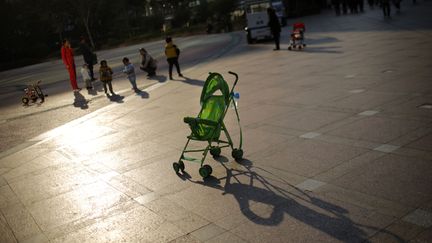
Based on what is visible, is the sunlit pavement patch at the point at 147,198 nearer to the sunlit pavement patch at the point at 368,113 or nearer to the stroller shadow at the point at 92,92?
the sunlit pavement patch at the point at 368,113

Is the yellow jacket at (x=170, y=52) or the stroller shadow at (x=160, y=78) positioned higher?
the yellow jacket at (x=170, y=52)

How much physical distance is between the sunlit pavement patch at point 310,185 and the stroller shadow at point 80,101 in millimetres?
10075

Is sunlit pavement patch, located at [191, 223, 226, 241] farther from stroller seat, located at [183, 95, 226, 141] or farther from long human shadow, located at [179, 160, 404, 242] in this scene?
stroller seat, located at [183, 95, 226, 141]

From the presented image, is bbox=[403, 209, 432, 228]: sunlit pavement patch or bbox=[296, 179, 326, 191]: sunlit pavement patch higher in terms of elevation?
bbox=[403, 209, 432, 228]: sunlit pavement patch

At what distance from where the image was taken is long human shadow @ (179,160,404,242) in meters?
4.75

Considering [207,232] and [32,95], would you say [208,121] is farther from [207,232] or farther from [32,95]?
[32,95]

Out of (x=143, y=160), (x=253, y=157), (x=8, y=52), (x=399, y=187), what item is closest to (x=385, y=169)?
(x=399, y=187)

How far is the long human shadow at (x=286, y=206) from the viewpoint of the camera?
4754 millimetres

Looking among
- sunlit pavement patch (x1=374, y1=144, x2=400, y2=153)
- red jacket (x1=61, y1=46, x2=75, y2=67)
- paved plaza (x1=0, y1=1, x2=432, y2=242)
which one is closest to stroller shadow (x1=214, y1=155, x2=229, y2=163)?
paved plaza (x1=0, y1=1, x2=432, y2=242)

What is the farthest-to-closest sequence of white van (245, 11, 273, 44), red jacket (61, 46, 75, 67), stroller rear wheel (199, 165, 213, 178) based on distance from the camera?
white van (245, 11, 273, 44) → red jacket (61, 46, 75, 67) → stroller rear wheel (199, 165, 213, 178)

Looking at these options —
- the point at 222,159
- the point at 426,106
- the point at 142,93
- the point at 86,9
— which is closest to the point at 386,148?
the point at 426,106

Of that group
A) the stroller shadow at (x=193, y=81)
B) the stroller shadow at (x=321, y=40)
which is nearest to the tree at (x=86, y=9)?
the stroller shadow at (x=321, y=40)

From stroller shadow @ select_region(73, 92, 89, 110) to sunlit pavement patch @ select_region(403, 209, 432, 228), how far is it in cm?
1161

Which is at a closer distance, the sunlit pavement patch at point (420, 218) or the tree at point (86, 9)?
the sunlit pavement patch at point (420, 218)
